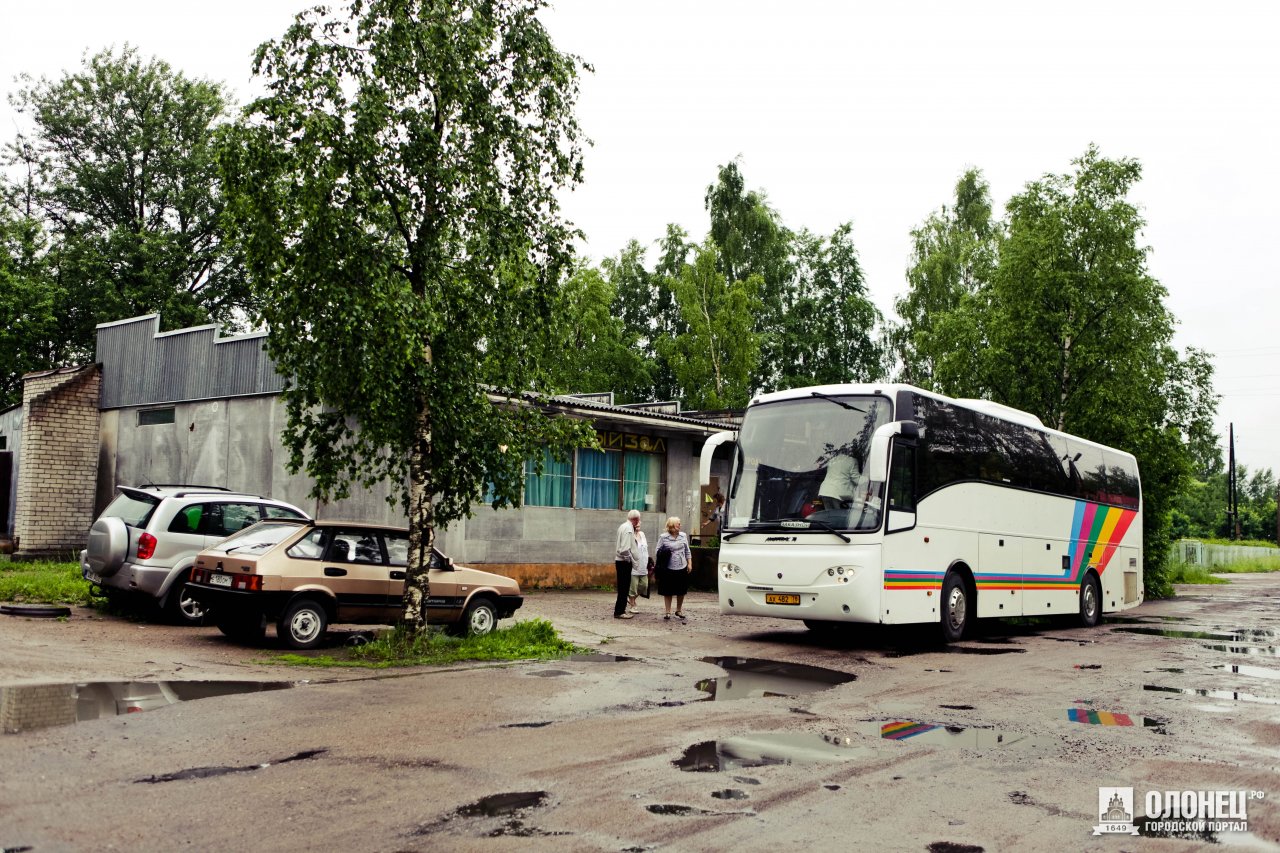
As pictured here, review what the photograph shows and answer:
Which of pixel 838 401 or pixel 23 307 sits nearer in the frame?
pixel 838 401

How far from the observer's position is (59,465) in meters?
26.7

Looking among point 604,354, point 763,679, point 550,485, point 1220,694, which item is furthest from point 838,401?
point 604,354

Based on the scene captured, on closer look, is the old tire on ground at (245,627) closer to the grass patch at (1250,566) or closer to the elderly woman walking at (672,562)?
the elderly woman walking at (672,562)

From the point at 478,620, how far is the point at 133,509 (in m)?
5.03

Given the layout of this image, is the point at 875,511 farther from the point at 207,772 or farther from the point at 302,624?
the point at 207,772

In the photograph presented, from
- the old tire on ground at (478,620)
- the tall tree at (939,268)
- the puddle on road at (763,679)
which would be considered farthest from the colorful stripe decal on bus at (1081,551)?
the tall tree at (939,268)

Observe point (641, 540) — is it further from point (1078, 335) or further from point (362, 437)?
point (1078, 335)

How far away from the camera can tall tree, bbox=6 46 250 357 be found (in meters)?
40.6

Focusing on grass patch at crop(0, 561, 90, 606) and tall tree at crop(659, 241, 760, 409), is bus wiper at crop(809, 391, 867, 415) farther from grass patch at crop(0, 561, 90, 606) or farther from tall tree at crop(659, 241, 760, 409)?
tall tree at crop(659, 241, 760, 409)

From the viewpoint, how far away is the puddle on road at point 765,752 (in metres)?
7.12

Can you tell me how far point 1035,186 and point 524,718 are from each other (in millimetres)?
26651

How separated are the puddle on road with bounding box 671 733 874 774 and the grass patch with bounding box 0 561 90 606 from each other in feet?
40.2

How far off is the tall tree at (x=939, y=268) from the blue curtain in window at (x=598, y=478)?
83.8 ft
